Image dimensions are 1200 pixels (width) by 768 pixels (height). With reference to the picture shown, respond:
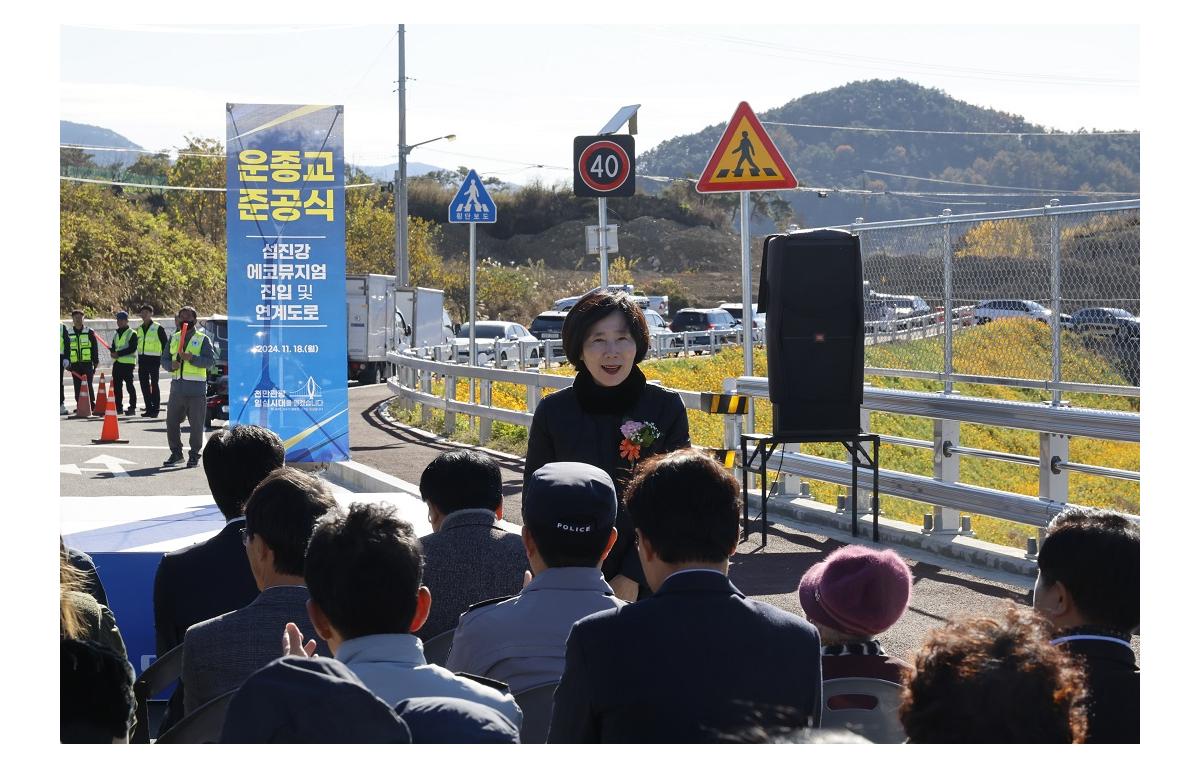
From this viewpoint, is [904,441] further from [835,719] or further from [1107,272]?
[835,719]

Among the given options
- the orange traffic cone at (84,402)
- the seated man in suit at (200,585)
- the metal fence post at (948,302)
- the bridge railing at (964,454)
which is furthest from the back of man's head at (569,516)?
the orange traffic cone at (84,402)

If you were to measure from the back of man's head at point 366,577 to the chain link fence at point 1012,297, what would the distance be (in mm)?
6995

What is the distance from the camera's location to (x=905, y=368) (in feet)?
38.3

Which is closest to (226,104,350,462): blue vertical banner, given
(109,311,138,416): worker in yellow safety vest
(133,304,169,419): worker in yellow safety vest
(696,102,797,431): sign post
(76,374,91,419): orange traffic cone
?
(696,102,797,431): sign post

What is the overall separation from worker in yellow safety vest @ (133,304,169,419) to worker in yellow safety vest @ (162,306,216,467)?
6457 millimetres

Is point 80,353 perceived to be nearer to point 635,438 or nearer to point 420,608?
point 635,438

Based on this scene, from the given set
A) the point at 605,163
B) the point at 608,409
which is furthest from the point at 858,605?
the point at 605,163

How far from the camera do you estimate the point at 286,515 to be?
151 inches

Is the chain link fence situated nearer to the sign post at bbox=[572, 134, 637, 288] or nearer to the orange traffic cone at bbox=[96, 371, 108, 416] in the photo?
the sign post at bbox=[572, 134, 637, 288]

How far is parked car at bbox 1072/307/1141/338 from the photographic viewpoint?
941cm

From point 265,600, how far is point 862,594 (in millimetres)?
1531

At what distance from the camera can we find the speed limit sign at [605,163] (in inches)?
500

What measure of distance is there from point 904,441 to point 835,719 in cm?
806
